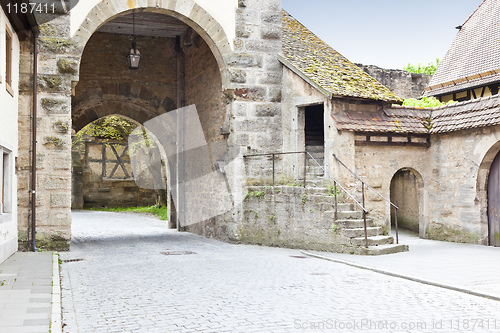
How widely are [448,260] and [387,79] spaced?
1278 centimetres

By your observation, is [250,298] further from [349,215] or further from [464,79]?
[464,79]

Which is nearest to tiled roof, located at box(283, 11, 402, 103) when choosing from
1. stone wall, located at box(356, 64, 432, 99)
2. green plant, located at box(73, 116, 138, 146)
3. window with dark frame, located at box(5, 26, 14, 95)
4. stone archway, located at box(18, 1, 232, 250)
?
stone archway, located at box(18, 1, 232, 250)

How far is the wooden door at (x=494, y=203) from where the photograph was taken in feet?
36.4

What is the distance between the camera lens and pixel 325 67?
12.5 m

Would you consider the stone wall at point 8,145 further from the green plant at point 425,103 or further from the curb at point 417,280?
the green plant at point 425,103

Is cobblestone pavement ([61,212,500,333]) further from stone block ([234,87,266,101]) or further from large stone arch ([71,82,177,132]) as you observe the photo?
large stone arch ([71,82,177,132])

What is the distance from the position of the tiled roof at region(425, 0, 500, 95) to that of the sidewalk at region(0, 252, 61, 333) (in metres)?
13.3

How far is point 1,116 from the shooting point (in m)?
8.71

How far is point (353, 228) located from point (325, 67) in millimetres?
4120

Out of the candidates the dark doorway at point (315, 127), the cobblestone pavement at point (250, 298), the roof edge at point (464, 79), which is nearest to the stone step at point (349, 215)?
the cobblestone pavement at point (250, 298)

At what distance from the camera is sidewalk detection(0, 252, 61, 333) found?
189 inches

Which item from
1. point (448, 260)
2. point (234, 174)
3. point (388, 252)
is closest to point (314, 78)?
point (234, 174)

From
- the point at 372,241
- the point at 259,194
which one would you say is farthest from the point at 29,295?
the point at 259,194

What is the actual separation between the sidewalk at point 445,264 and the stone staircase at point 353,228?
0.21 metres
